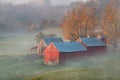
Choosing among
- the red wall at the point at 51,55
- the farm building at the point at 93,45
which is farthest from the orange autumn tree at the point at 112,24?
the red wall at the point at 51,55

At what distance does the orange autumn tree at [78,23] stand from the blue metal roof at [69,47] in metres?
1.22

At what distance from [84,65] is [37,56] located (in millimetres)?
3019

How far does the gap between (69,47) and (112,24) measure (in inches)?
165

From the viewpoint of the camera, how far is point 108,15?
68.1 ft

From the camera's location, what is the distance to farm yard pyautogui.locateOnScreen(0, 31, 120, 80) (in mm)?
16000

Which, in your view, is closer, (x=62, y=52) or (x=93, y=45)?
(x=62, y=52)

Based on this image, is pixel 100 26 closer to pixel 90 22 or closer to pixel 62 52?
pixel 90 22

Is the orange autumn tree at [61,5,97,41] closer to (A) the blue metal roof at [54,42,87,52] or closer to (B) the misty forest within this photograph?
(B) the misty forest

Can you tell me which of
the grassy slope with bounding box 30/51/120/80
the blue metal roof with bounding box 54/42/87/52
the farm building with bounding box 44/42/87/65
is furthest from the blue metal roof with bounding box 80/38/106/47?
the grassy slope with bounding box 30/51/120/80

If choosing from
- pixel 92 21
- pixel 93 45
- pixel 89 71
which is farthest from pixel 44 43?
pixel 89 71

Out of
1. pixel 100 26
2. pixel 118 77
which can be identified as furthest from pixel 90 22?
pixel 118 77

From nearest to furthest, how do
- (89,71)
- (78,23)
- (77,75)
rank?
1. (77,75)
2. (89,71)
3. (78,23)

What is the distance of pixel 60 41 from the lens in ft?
66.9

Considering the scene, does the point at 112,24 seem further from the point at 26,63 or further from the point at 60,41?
the point at 26,63
